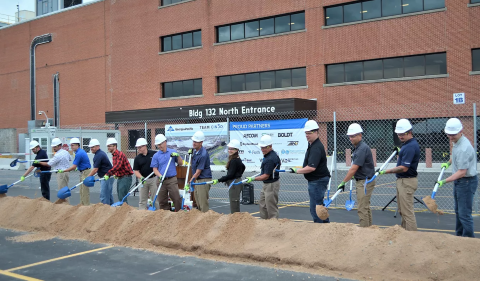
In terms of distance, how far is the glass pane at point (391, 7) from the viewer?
25.3m

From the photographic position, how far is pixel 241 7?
1195 inches

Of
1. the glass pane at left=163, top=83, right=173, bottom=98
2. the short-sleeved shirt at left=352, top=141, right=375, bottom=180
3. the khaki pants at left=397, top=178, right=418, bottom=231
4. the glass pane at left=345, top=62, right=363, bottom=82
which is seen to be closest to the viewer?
the khaki pants at left=397, top=178, right=418, bottom=231

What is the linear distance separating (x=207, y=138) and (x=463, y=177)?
972 centimetres

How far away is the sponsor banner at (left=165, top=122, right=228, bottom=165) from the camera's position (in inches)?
597

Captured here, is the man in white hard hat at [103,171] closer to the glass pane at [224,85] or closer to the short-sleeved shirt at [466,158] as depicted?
the short-sleeved shirt at [466,158]

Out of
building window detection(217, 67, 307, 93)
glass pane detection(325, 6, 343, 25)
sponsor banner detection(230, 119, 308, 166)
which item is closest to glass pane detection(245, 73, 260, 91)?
building window detection(217, 67, 307, 93)

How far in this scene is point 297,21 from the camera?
2867 cm

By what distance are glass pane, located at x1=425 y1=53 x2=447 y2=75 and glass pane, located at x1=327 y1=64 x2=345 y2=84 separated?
4.81 metres

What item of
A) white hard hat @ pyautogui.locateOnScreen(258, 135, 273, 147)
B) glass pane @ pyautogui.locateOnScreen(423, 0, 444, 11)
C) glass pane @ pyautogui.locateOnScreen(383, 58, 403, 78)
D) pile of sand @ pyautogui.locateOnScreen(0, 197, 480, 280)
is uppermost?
glass pane @ pyautogui.locateOnScreen(423, 0, 444, 11)

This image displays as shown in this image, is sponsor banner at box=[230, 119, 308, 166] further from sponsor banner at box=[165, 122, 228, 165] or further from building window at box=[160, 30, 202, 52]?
building window at box=[160, 30, 202, 52]

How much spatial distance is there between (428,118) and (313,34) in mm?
8609

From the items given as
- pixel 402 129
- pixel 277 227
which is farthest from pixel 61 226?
pixel 402 129

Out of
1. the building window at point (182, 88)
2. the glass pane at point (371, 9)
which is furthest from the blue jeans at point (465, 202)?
the building window at point (182, 88)

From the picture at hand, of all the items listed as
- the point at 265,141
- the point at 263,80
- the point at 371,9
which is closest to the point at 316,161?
the point at 265,141
